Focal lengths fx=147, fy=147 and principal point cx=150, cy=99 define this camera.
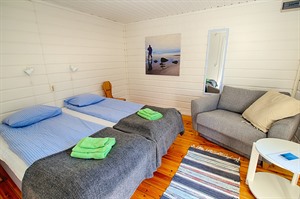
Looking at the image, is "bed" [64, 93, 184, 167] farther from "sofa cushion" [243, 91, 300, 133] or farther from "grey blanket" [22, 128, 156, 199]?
"sofa cushion" [243, 91, 300, 133]

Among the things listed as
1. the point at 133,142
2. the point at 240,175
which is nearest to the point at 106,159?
the point at 133,142

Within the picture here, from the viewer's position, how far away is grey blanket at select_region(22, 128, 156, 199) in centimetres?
97

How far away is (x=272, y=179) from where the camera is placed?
1677mm

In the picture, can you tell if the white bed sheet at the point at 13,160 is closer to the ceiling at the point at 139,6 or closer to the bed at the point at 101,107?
the bed at the point at 101,107

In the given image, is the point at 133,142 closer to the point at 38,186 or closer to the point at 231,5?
the point at 38,186

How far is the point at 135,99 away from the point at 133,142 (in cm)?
294

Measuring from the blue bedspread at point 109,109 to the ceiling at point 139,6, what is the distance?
1.72 m

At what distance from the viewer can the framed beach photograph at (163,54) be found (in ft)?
11.1

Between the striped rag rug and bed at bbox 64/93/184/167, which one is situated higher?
bed at bbox 64/93/184/167

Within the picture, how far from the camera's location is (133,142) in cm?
143

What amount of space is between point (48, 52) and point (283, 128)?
3.51 metres

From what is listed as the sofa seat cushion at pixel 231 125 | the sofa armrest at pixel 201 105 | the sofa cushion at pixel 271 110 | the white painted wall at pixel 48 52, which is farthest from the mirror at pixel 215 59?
the white painted wall at pixel 48 52

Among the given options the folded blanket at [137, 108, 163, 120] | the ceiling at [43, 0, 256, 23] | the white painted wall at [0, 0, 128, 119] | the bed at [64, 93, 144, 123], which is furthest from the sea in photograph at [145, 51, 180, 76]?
the folded blanket at [137, 108, 163, 120]

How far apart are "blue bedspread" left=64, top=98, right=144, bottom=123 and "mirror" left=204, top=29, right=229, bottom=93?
1677 mm
